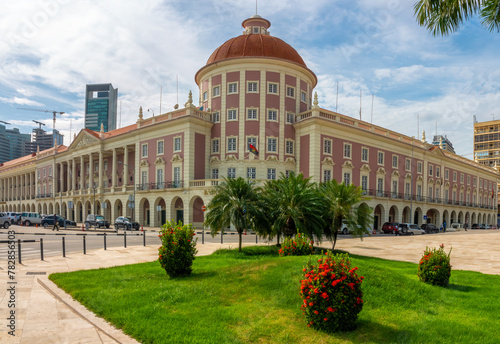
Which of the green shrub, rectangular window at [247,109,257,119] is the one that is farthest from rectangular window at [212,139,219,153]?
the green shrub

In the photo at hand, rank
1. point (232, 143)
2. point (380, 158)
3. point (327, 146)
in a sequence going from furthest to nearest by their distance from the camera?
1. point (380, 158)
2. point (327, 146)
3. point (232, 143)

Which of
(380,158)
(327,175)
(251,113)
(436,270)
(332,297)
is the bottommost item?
(436,270)

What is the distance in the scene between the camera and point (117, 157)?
62344 mm

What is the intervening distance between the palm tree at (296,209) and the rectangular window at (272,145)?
27.9 meters

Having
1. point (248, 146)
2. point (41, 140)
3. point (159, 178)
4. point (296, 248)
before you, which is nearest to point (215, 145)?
point (248, 146)

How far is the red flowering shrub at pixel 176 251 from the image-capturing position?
37.4ft

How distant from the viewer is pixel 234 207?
1809cm

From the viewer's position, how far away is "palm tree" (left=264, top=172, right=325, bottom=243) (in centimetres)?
1738

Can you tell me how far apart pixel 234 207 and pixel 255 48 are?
114ft

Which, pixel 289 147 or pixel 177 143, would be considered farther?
pixel 177 143

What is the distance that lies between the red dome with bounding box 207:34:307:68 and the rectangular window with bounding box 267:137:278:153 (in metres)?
10.4

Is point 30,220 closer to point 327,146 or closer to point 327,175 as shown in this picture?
point 327,175

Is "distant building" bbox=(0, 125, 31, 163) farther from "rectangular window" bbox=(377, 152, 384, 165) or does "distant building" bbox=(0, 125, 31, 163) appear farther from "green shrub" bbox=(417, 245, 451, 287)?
"green shrub" bbox=(417, 245, 451, 287)

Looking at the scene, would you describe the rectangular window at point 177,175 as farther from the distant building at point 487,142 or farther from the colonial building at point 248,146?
the distant building at point 487,142
